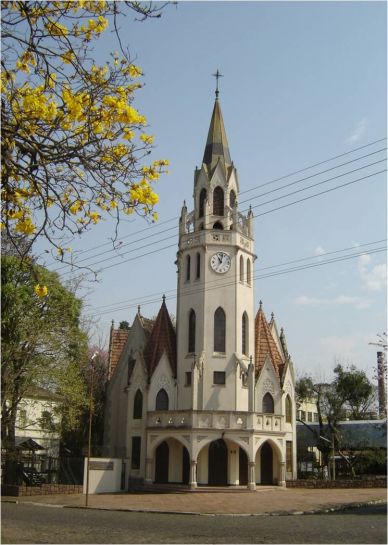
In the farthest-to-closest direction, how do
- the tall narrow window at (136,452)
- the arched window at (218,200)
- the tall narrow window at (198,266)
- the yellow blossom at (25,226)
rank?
1. the arched window at (218,200)
2. the tall narrow window at (198,266)
3. the tall narrow window at (136,452)
4. the yellow blossom at (25,226)

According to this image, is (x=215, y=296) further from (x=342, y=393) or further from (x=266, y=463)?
(x=342, y=393)

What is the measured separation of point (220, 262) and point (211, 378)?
7.35m

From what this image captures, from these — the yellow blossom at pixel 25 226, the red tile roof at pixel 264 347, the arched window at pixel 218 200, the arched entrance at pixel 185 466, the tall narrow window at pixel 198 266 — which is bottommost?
the arched entrance at pixel 185 466

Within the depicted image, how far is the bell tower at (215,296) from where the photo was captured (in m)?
38.8

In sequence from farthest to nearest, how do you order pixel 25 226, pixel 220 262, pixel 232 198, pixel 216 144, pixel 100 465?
1. pixel 216 144
2. pixel 232 198
3. pixel 220 262
4. pixel 100 465
5. pixel 25 226

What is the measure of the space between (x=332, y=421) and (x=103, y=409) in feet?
55.9

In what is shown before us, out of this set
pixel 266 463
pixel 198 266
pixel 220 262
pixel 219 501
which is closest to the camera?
pixel 219 501

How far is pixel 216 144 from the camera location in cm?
4491

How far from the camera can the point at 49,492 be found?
32.6 metres

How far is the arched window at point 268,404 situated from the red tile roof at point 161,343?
5.87 m

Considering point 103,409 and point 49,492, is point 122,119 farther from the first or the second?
point 103,409

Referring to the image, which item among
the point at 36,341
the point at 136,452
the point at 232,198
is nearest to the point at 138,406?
the point at 136,452

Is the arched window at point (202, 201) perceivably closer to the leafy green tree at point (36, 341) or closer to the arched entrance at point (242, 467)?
the leafy green tree at point (36, 341)

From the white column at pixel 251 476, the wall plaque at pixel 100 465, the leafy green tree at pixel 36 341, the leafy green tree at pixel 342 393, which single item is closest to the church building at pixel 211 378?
the white column at pixel 251 476
